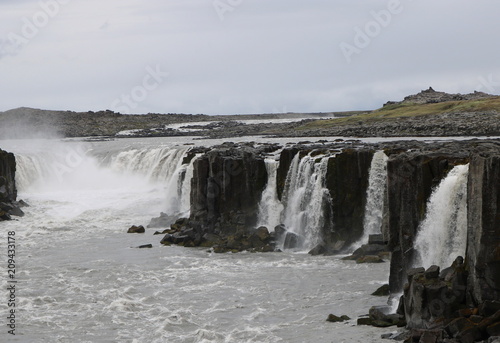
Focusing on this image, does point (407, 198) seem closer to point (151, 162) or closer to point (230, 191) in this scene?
point (230, 191)

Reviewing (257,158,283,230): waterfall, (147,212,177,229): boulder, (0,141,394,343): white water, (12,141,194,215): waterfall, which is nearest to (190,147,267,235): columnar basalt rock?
(257,158,283,230): waterfall

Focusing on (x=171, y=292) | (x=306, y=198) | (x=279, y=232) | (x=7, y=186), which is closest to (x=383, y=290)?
(x=171, y=292)

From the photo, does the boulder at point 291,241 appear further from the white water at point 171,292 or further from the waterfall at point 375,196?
the waterfall at point 375,196

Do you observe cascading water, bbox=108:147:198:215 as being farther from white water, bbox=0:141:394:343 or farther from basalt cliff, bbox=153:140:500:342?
white water, bbox=0:141:394:343

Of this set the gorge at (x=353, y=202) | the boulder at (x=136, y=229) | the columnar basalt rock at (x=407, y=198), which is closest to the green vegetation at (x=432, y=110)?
the gorge at (x=353, y=202)

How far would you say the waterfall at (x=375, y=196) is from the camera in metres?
48.2

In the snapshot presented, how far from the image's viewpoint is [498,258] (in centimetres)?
2759

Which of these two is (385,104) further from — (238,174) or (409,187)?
(409,187)

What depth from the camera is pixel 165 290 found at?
132 ft

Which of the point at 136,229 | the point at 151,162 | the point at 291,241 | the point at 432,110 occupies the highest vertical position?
the point at 432,110

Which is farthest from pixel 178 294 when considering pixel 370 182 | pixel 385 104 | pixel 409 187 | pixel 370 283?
pixel 385 104

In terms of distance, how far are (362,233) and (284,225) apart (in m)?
6.23

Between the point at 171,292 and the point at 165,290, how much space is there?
57 cm

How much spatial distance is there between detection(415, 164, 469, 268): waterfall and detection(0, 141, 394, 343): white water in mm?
3554
